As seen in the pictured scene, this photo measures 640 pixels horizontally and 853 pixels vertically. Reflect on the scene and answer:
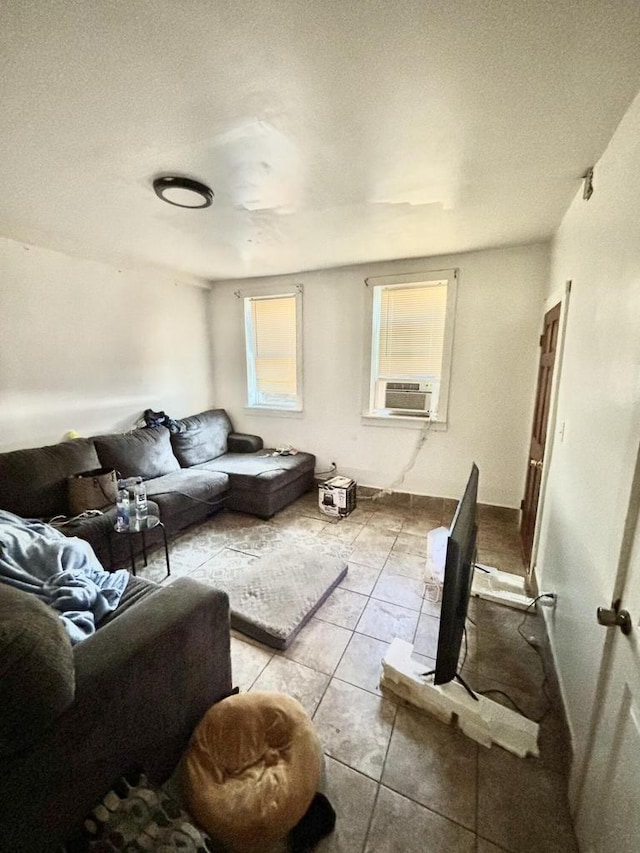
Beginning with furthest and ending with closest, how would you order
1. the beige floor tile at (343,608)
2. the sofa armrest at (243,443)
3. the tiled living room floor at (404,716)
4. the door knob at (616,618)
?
the sofa armrest at (243,443) → the beige floor tile at (343,608) → the tiled living room floor at (404,716) → the door knob at (616,618)

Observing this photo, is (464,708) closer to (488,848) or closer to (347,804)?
(488,848)

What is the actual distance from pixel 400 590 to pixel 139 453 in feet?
7.96

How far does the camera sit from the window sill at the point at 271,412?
3951mm

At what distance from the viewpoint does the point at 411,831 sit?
3.56 feet

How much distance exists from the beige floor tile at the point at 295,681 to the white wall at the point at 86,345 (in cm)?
255

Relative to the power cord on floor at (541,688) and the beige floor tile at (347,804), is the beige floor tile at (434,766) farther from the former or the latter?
the power cord on floor at (541,688)

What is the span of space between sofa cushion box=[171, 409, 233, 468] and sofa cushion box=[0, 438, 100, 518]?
38.0 inches

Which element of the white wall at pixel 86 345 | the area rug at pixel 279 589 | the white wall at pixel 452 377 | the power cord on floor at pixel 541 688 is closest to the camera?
the power cord on floor at pixel 541 688

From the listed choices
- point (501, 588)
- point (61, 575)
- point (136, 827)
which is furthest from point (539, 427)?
point (61, 575)

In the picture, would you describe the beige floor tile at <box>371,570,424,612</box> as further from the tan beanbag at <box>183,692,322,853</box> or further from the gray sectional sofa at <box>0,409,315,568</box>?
the gray sectional sofa at <box>0,409,315,568</box>

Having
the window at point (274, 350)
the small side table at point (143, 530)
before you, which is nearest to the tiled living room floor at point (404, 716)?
the small side table at point (143, 530)

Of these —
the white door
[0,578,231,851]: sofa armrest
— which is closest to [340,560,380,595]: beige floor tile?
[0,578,231,851]: sofa armrest

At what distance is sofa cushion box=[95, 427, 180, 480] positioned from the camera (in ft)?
9.19

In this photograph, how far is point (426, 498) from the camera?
3.46 m
